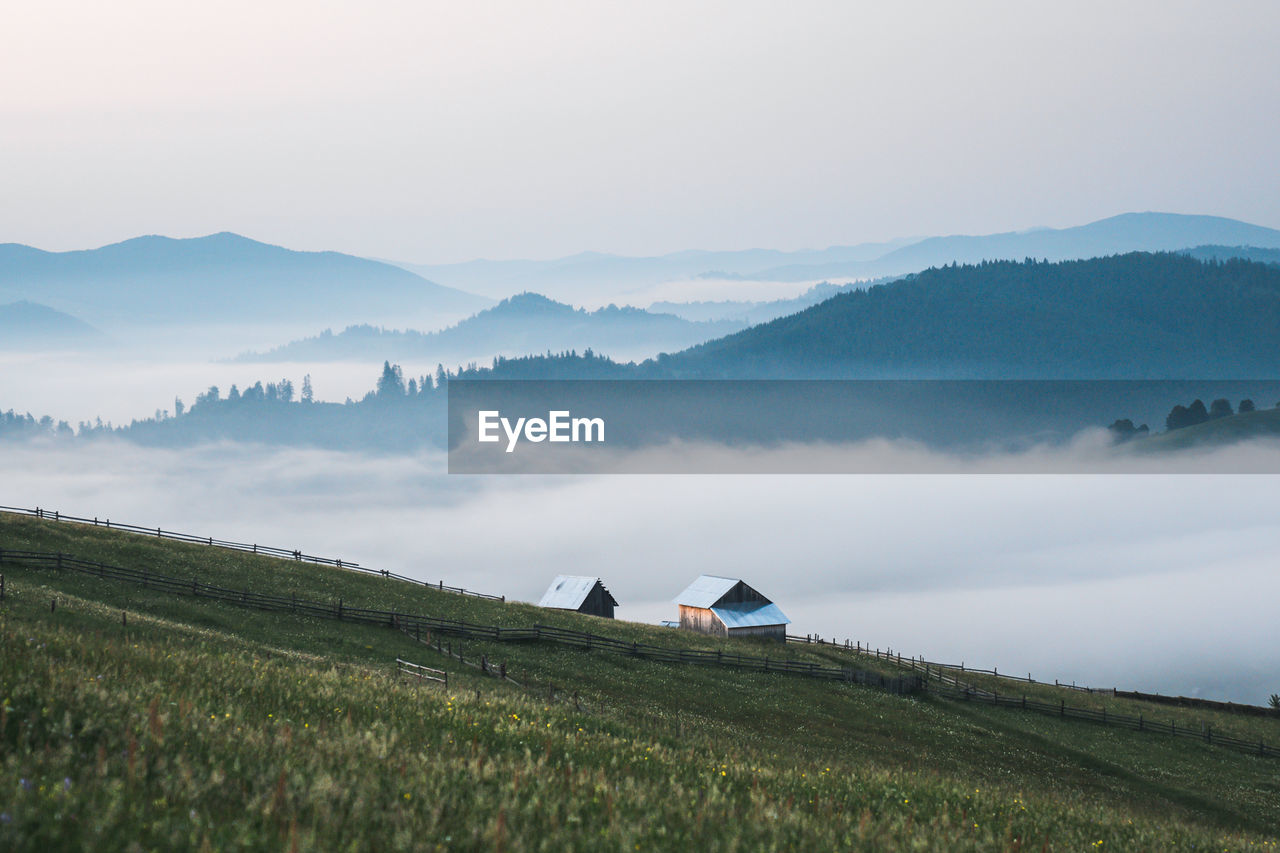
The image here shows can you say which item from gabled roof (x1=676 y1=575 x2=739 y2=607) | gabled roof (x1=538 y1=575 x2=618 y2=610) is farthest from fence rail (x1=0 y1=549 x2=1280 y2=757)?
gabled roof (x1=538 y1=575 x2=618 y2=610)

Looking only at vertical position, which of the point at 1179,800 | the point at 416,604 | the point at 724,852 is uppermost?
the point at 724,852

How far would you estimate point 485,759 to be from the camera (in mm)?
15992

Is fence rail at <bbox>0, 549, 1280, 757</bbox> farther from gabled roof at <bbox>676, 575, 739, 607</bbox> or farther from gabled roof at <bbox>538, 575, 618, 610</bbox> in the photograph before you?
gabled roof at <bbox>538, 575, 618, 610</bbox>

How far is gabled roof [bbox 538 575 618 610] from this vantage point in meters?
95.6

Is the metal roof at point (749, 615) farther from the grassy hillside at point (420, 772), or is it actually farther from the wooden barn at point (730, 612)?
the grassy hillside at point (420, 772)

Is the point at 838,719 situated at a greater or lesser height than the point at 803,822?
lesser

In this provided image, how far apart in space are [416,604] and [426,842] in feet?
191

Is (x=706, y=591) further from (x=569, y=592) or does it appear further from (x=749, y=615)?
(x=569, y=592)

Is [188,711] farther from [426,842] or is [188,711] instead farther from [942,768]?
[942,768]

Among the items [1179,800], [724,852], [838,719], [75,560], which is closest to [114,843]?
[724,852]

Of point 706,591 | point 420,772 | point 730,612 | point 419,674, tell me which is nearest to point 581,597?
point 706,591

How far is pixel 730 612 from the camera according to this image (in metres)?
87.8

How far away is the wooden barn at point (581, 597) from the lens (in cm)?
9556

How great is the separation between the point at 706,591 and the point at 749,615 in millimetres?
4928
